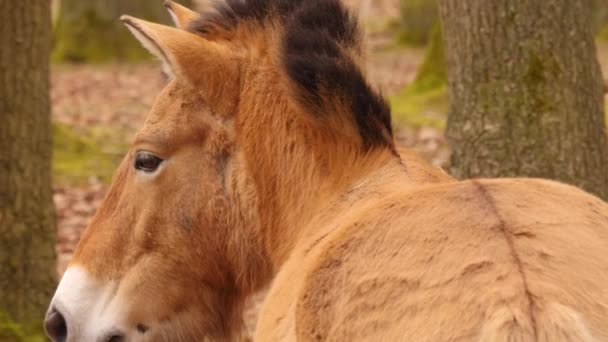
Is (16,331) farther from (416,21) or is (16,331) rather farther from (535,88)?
(416,21)

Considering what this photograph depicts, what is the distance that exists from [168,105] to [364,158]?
0.80 m

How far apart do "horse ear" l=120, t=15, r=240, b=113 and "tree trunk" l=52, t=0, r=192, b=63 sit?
17354 millimetres

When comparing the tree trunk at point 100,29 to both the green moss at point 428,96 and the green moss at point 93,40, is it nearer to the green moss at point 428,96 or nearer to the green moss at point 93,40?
the green moss at point 93,40

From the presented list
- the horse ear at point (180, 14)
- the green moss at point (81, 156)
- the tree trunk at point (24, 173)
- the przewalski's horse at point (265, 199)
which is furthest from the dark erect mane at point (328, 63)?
the green moss at point (81, 156)

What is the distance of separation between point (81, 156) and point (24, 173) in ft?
18.2

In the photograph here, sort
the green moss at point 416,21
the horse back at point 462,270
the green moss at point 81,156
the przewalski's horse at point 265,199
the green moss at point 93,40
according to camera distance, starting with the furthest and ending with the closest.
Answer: the green moss at point 416,21 < the green moss at point 93,40 < the green moss at point 81,156 < the przewalski's horse at point 265,199 < the horse back at point 462,270

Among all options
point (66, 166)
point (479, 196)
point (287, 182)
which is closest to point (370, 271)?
point (479, 196)

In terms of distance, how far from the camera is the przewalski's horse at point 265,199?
9.68ft

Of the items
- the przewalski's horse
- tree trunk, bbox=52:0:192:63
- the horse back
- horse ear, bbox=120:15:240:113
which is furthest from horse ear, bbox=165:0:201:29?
tree trunk, bbox=52:0:192:63

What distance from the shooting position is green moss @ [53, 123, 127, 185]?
10.6 m

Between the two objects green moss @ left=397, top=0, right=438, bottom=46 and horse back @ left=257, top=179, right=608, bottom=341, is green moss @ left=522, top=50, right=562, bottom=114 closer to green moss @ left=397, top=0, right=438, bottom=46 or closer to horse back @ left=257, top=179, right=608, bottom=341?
horse back @ left=257, top=179, right=608, bottom=341

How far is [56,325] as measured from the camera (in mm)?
4078

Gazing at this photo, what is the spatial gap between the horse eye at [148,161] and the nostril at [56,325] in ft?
2.02

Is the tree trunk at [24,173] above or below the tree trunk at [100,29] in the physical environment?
above
